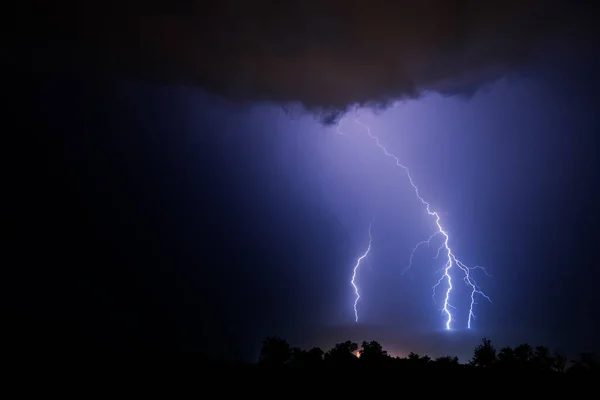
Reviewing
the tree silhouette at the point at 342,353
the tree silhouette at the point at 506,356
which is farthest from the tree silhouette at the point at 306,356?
the tree silhouette at the point at 506,356

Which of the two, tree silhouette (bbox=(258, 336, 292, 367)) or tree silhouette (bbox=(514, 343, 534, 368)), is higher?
tree silhouette (bbox=(514, 343, 534, 368))

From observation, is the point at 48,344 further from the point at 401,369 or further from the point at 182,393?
the point at 401,369

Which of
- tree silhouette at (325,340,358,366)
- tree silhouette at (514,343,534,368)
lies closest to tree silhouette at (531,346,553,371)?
tree silhouette at (514,343,534,368)

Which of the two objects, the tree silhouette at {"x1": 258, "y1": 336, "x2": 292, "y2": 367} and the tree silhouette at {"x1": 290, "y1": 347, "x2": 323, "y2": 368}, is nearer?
the tree silhouette at {"x1": 290, "y1": 347, "x2": 323, "y2": 368}

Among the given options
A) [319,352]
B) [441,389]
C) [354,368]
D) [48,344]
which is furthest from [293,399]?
[319,352]

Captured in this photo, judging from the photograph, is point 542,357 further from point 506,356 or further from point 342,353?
point 342,353

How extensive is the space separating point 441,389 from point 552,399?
450cm

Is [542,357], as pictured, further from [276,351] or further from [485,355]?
[276,351]

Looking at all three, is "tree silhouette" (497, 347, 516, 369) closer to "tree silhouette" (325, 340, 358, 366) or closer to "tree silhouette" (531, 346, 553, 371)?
"tree silhouette" (531, 346, 553, 371)

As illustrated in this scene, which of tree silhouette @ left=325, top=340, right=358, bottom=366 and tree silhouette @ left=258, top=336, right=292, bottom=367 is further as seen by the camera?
tree silhouette @ left=258, top=336, right=292, bottom=367

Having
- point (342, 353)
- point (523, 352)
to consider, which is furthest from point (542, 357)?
point (342, 353)

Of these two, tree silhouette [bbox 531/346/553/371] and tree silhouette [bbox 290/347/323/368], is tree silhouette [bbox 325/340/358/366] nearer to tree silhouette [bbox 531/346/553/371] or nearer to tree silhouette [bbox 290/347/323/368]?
tree silhouette [bbox 290/347/323/368]

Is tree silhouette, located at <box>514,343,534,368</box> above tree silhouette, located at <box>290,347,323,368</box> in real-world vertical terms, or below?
above

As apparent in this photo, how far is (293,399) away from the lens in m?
15.6
